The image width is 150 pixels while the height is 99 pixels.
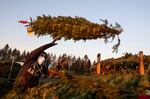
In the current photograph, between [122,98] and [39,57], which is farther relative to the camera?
[39,57]

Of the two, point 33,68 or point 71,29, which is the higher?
point 71,29

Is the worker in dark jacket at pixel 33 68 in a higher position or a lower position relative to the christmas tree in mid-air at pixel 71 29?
lower

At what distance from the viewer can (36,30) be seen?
4.33 m

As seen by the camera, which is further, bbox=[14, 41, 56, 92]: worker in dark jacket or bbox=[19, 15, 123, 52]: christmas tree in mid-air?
bbox=[14, 41, 56, 92]: worker in dark jacket

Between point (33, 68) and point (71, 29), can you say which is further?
point (33, 68)

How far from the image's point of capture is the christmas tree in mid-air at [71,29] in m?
3.35

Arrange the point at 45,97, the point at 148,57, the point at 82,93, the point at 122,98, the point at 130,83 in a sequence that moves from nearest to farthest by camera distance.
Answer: the point at 122,98 → the point at 130,83 → the point at 82,93 → the point at 45,97 → the point at 148,57

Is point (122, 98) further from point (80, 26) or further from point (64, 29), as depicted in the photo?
point (64, 29)

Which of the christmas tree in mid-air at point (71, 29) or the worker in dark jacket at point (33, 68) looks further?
the worker in dark jacket at point (33, 68)

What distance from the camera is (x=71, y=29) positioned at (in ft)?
12.0

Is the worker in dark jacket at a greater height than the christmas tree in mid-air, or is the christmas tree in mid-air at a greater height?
the christmas tree in mid-air

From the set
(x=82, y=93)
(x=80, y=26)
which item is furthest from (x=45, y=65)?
(x=82, y=93)

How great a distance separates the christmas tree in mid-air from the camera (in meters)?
3.35

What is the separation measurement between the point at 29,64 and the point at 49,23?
167 centimetres
